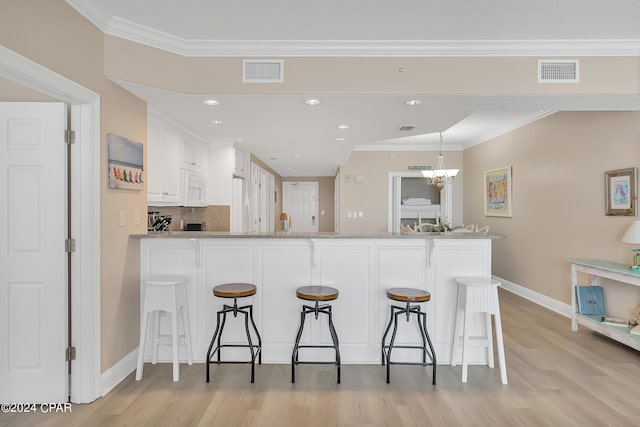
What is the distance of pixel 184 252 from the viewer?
3.01 meters

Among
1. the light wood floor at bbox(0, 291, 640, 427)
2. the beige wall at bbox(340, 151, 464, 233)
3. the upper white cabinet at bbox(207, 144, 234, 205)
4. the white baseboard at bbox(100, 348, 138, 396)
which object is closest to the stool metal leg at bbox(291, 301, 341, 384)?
the light wood floor at bbox(0, 291, 640, 427)

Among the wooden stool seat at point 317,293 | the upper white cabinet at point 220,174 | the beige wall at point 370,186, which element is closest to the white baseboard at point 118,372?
the wooden stool seat at point 317,293

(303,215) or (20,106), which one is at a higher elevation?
(20,106)

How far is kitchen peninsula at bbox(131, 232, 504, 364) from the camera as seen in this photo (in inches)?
118

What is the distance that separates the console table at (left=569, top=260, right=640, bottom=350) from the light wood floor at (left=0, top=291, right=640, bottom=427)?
0.57 ft

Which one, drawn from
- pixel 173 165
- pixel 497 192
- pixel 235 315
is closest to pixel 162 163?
pixel 173 165

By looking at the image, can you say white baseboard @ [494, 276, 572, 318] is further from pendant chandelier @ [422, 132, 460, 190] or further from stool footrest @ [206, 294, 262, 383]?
stool footrest @ [206, 294, 262, 383]

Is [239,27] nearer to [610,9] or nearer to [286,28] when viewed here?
[286,28]

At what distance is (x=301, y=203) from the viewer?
999 centimetres

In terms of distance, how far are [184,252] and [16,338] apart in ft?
3.92

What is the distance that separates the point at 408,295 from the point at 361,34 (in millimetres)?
1991

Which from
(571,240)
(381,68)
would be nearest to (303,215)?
(571,240)

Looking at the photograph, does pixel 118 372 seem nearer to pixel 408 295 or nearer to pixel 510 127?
pixel 408 295

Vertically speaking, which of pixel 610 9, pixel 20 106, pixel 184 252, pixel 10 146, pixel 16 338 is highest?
pixel 610 9
